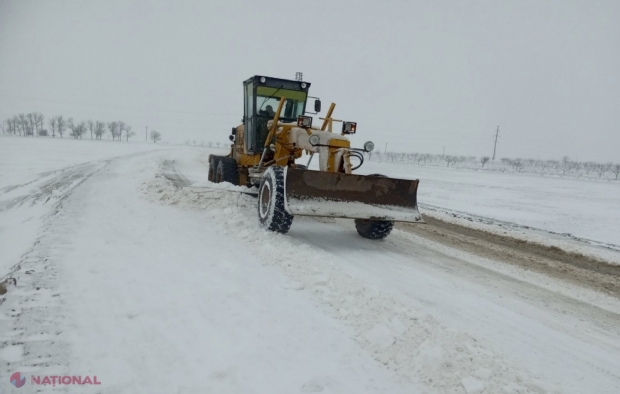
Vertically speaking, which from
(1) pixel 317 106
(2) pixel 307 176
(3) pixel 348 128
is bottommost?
(2) pixel 307 176

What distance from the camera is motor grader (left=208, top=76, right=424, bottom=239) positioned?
573 cm

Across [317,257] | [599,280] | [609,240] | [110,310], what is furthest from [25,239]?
[609,240]

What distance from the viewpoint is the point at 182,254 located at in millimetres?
4812

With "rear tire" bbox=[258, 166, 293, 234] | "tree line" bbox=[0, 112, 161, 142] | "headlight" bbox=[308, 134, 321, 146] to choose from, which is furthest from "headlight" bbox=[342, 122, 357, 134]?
"tree line" bbox=[0, 112, 161, 142]

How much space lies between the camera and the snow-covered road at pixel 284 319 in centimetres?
254

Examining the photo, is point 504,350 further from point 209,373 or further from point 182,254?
point 182,254

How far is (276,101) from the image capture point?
8617 millimetres

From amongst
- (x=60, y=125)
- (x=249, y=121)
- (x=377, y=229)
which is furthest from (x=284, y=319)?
(x=60, y=125)

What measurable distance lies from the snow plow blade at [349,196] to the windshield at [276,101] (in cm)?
325

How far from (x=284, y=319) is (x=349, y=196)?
115 inches

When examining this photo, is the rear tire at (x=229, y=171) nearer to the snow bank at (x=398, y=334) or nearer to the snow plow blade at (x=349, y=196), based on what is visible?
the snow plow blade at (x=349, y=196)

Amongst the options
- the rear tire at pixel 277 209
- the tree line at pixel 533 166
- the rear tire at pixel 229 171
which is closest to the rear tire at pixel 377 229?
the rear tire at pixel 277 209

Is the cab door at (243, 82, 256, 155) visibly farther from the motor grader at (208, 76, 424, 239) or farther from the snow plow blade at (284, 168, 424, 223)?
the snow plow blade at (284, 168, 424, 223)

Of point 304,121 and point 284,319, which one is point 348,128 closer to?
point 304,121
